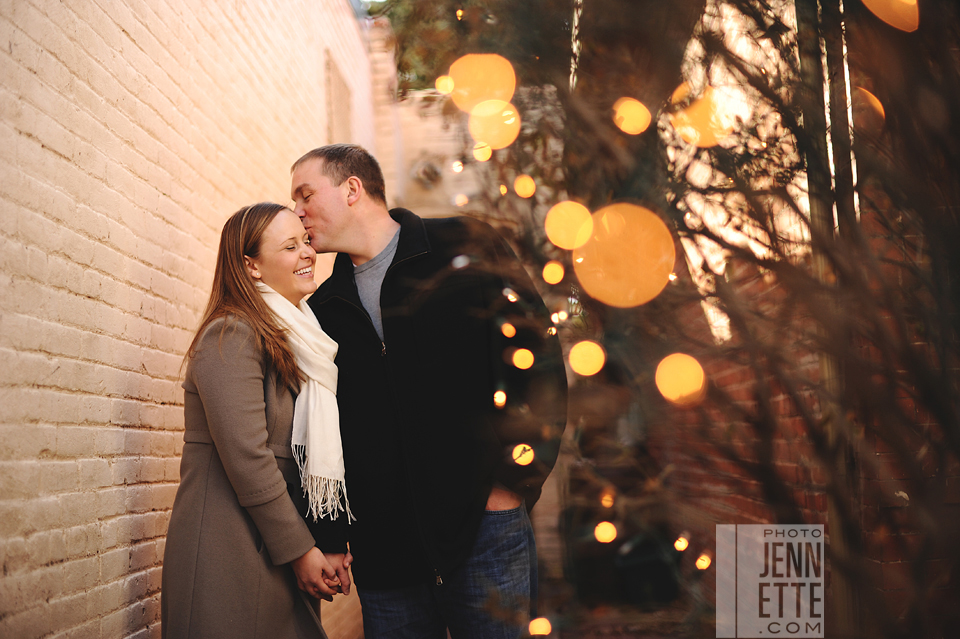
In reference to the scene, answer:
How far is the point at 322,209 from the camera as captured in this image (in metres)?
2.23

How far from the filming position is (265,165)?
3.70 metres

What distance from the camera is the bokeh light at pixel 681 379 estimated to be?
2.64 feet

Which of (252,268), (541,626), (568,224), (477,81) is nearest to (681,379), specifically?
(568,224)

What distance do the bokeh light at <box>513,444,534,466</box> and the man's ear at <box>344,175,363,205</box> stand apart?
146 cm

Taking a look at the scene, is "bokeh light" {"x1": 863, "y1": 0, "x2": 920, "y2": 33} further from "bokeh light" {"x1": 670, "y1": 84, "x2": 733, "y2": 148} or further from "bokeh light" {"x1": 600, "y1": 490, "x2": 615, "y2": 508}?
"bokeh light" {"x1": 600, "y1": 490, "x2": 615, "y2": 508}

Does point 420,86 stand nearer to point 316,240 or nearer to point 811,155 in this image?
point 811,155

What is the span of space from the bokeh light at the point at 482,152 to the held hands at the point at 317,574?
4.25 ft

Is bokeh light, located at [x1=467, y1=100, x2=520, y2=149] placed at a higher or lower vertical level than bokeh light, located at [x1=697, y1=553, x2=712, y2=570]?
higher

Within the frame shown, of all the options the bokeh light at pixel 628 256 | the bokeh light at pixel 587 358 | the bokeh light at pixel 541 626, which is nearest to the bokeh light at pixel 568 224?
the bokeh light at pixel 628 256

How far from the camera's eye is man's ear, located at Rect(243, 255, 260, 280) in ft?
6.80

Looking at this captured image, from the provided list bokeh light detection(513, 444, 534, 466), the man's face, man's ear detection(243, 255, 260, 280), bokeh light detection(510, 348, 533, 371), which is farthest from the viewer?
the man's face

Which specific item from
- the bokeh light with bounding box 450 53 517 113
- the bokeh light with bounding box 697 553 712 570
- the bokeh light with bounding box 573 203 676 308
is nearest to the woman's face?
the bokeh light with bounding box 450 53 517 113

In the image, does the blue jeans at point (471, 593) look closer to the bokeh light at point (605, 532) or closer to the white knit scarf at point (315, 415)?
the white knit scarf at point (315, 415)

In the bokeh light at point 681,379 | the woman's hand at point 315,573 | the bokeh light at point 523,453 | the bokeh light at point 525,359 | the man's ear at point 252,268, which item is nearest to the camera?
the bokeh light at point 681,379
